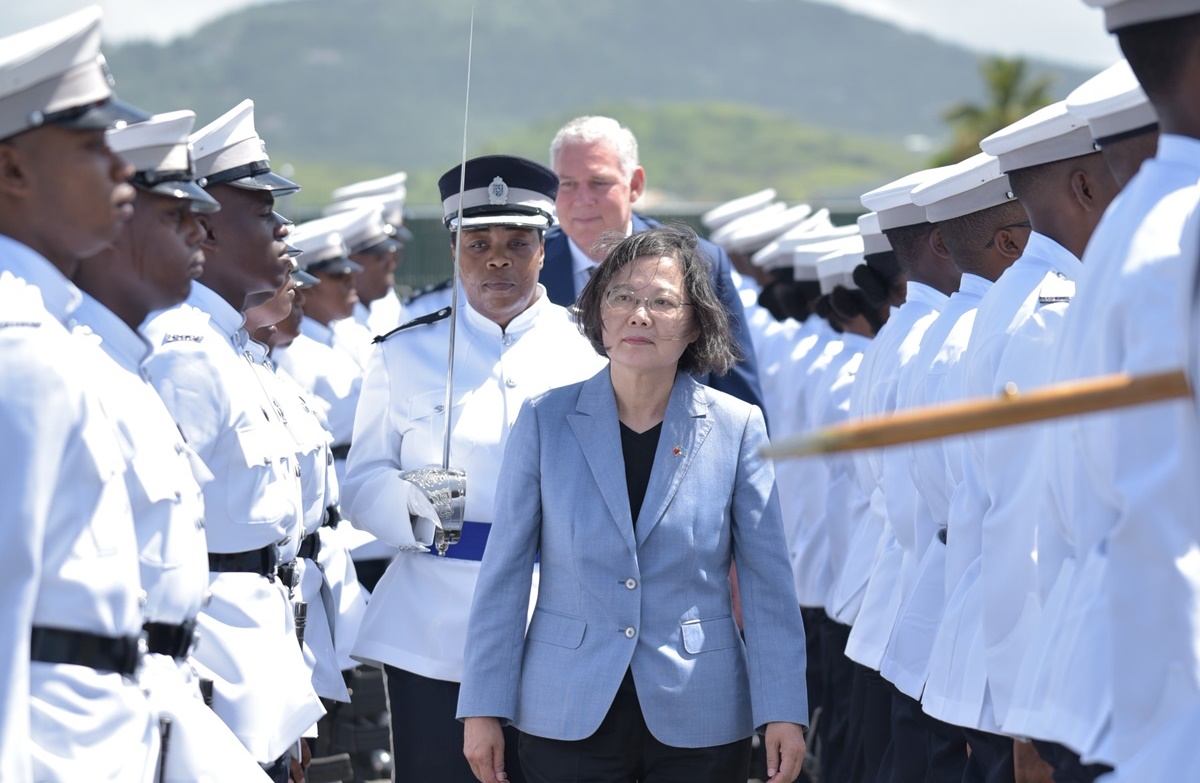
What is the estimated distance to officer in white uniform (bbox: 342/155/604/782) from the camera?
16.9 feet

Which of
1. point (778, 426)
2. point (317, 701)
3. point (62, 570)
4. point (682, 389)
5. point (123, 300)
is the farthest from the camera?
point (778, 426)

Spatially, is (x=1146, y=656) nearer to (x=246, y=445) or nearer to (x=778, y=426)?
(x=246, y=445)

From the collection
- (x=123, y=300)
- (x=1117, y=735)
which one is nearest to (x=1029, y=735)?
(x=1117, y=735)

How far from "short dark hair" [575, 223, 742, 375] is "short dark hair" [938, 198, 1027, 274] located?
1138 mm

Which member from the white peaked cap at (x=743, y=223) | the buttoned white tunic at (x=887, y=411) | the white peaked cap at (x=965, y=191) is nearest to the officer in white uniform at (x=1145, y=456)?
the white peaked cap at (x=965, y=191)

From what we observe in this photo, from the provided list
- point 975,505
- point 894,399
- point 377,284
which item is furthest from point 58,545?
point 377,284

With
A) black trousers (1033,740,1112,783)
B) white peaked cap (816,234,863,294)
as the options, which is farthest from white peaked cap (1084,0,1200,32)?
white peaked cap (816,234,863,294)

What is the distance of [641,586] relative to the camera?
421cm

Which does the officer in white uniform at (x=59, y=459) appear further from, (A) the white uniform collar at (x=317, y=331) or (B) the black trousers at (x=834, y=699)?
(A) the white uniform collar at (x=317, y=331)

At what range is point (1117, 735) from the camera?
2617 mm

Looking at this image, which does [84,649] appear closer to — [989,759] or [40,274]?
[40,274]

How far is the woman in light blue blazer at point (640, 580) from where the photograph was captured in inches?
165

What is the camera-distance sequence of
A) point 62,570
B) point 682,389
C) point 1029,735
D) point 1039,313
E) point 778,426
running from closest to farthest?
point 62,570 → point 1029,735 → point 1039,313 → point 682,389 → point 778,426

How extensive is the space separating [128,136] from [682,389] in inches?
59.1
